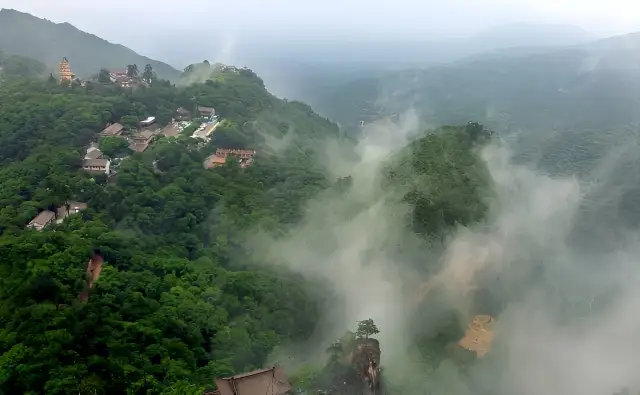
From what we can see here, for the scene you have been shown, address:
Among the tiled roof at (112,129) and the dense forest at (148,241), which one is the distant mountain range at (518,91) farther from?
the tiled roof at (112,129)

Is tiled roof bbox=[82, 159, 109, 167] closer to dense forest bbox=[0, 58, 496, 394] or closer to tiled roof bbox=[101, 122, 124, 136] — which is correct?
dense forest bbox=[0, 58, 496, 394]

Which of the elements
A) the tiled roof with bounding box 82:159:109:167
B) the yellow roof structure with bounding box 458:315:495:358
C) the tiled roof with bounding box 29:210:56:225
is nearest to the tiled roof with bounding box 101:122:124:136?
the tiled roof with bounding box 82:159:109:167

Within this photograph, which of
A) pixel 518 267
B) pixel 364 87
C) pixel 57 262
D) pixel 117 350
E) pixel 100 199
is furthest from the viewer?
pixel 364 87

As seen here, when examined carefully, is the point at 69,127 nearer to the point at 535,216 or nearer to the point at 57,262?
the point at 57,262

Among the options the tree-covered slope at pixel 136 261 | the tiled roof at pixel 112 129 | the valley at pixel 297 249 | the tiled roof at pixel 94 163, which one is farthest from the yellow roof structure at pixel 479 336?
the tiled roof at pixel 112 129

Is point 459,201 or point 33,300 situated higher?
point 459,201

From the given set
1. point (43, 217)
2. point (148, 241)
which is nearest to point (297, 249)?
point (148, 241)

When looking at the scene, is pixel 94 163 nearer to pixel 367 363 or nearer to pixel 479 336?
pixel 367 363

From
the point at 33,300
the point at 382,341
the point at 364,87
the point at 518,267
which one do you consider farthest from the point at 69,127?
the point at 364,87
